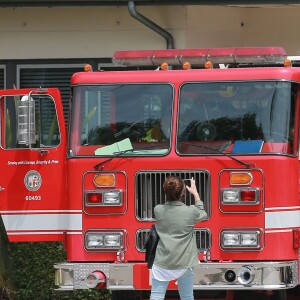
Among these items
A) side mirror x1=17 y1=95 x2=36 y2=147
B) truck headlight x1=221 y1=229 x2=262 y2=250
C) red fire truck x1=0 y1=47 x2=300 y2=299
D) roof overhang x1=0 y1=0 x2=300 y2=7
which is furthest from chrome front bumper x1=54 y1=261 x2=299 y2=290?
roof overhang x1=0 y1=0 x2=300 y2=7

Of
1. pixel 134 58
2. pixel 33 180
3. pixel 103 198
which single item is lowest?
pixel 103 198

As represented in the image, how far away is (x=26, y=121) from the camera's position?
1041 cm

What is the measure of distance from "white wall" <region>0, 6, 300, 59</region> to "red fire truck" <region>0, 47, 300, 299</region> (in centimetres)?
449

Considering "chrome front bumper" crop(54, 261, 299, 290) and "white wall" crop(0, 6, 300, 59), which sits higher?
"white wall" crop(0, 6, 300, 59)

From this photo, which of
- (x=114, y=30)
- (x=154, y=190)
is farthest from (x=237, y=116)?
(x=114, y=30)

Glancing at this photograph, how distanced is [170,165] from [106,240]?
99 cm

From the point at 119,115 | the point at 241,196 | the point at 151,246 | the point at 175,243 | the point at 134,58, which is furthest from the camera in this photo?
the point at 134,58

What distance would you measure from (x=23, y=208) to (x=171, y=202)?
2201 mm

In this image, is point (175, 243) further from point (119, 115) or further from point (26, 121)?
point (26, 121)

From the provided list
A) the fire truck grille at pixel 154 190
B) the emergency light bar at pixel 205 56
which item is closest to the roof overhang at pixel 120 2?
the emergency light bar at pixel 205 56

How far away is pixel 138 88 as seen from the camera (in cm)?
1054

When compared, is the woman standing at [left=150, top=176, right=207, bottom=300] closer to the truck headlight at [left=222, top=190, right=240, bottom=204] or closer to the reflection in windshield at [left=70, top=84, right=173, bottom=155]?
the truck headlight at [left=222, top=190, right=240, bottom=204]

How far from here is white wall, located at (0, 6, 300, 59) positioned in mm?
15281

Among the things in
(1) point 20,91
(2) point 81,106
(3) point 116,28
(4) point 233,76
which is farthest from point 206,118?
(3) point 116,28
